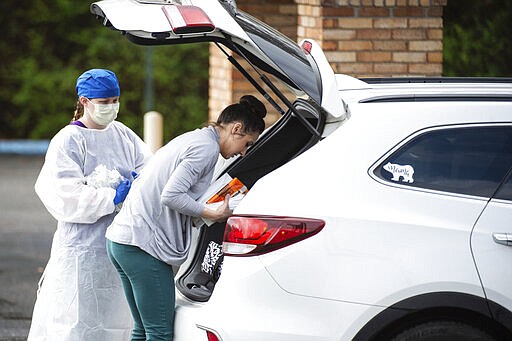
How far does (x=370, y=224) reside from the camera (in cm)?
475

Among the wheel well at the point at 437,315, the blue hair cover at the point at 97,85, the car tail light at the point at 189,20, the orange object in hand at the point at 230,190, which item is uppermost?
the car tail light at the point at 189,20

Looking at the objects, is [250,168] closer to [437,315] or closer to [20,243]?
[437,315]

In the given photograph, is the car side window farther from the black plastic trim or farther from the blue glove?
the blue glove

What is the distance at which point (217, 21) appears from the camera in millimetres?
4934

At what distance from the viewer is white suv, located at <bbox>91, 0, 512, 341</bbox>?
4734 mm

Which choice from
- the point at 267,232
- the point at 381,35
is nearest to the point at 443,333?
the point at 267,232

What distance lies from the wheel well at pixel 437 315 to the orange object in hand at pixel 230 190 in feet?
3.43

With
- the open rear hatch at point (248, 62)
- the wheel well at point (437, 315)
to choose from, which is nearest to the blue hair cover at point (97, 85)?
the open rear hatch at point (248, 62)

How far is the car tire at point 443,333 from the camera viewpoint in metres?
4.80

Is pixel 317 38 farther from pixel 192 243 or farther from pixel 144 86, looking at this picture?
pixel 144 86

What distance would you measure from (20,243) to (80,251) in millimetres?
5364

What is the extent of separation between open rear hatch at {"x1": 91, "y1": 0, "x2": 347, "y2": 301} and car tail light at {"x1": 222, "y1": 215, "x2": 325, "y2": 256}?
46cm

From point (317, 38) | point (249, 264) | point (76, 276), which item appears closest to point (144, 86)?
point (317, 38)

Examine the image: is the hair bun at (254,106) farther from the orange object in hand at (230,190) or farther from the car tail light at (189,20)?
the car tail light at (189,20)
